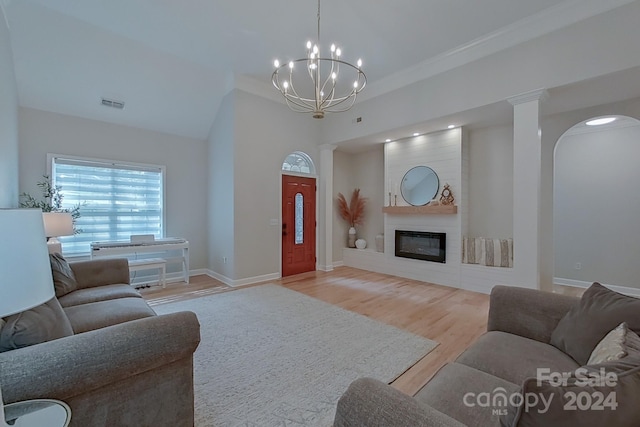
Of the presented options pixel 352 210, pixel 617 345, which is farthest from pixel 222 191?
pixel 617 345

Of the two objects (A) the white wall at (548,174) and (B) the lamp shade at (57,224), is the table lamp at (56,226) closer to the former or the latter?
(B) the lamp shade at (57,224)

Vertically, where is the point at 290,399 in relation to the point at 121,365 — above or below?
below

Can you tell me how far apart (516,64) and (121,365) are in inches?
196

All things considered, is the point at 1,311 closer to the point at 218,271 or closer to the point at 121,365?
the point at 121,365

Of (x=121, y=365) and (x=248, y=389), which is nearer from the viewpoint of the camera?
(x=121, y=365)

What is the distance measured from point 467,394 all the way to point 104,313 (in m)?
2.57

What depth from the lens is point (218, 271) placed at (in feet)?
17.7

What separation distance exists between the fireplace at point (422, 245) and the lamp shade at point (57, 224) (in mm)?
5368

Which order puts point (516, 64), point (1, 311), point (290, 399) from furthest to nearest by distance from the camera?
point (516, 64)
point (290, 399)
point (1, 311)

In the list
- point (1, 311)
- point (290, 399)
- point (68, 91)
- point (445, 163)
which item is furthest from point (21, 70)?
point (445, 163)

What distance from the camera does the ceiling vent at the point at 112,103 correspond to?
14.7ft

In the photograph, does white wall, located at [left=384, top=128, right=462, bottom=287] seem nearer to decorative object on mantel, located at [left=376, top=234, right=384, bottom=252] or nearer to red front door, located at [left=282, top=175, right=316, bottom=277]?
decorative object on mantel, located at [left=376, top=234, right=384, bottom=252]

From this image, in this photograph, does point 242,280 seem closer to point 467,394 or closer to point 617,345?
point 467,394

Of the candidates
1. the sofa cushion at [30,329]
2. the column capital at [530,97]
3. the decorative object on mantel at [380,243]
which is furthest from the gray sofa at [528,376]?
the decorative object on mantel at [380,243]
